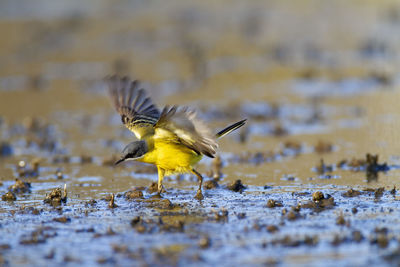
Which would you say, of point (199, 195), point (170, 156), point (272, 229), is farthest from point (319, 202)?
point (170, 156)

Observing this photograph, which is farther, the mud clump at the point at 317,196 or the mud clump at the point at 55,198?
the mud clump at the point at 55,198

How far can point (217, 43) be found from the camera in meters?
24.2

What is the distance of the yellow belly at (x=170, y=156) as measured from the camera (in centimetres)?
899

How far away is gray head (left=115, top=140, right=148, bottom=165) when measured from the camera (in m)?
8.71

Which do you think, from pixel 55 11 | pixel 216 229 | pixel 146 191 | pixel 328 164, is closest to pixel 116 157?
pixel 146 191

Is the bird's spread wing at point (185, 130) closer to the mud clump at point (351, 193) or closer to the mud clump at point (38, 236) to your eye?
the mud clump at point (351, 193)

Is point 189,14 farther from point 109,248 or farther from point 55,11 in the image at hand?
point 109,248

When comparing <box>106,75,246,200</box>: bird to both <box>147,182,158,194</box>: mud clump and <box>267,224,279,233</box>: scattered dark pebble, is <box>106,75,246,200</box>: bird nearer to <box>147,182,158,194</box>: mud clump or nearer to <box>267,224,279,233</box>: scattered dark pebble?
<box>147,182,158,194</box>: mud clump

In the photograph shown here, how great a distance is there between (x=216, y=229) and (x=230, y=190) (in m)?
2.12

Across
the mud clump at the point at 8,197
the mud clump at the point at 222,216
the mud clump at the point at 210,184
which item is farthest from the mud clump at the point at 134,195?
the mud clump at the point at 222,216

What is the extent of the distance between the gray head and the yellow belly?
0.12 metres

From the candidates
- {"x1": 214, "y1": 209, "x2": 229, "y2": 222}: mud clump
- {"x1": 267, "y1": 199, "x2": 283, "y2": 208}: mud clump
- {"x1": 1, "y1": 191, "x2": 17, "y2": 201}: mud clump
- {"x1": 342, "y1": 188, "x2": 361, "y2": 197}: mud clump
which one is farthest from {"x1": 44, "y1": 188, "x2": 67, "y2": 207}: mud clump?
{"x1": 342, "y1": 188, "x2": 361, "y2": 197}: mud clump

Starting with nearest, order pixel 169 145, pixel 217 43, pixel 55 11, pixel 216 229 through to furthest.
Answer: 1. pixel 216 229
2. pixel 169 145
3. pixel 217 43
4. pixel 55 11

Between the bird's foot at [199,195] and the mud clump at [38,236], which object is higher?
the bird's foot at [199,195]
